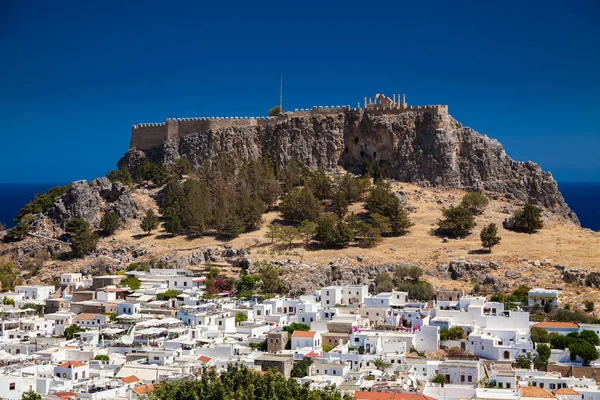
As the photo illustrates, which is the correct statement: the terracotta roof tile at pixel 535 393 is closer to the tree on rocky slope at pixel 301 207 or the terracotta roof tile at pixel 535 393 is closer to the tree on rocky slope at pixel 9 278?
the tree on rocky slope at pixel 301 207

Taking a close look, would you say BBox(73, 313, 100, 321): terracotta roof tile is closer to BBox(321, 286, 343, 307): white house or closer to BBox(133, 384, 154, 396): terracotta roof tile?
BBox(321, 286, 343, 307): white house

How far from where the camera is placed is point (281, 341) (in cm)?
3772

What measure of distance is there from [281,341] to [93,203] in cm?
2772

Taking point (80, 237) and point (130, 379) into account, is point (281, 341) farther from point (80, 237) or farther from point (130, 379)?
point (80, 237)

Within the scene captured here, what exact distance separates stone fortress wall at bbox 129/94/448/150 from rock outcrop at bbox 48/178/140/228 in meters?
8.16

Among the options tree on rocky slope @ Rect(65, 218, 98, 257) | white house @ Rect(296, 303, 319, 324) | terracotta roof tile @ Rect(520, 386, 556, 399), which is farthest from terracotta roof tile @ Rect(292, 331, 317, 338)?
tree on rocky slope @ Rect(65, 218, 98, 257)

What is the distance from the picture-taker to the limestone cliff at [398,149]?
2441 inches

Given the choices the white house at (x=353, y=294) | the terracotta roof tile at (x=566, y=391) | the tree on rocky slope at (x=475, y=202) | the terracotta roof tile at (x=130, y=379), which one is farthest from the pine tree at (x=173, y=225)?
the terracotta roof tile at (x=566, y=391)

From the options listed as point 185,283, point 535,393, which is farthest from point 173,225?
point 535,393

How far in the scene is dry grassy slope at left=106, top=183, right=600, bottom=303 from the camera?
4900 centimetres

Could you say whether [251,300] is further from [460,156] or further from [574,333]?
[460,156]

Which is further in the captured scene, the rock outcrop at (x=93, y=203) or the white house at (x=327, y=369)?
the rock outcrop at (x=93, y=203)

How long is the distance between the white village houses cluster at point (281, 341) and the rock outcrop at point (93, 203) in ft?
33.8

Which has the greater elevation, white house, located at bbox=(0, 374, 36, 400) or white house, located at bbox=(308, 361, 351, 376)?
white house, located at bbox=(308, 361, 351, 376)
